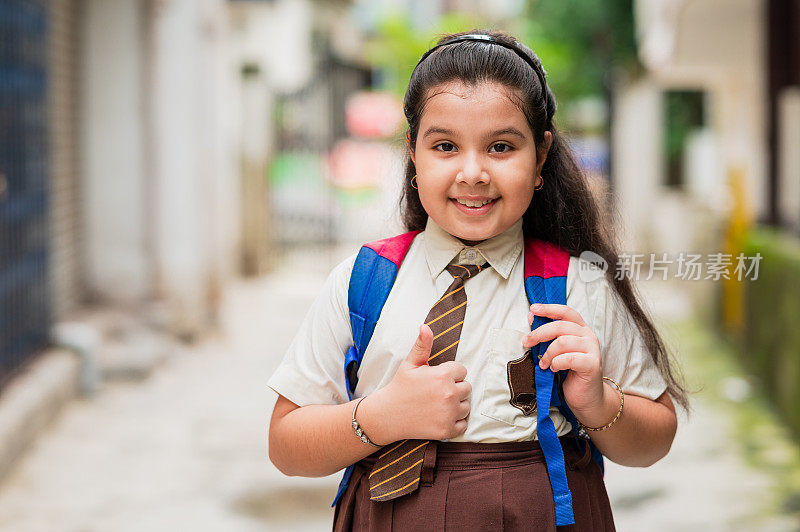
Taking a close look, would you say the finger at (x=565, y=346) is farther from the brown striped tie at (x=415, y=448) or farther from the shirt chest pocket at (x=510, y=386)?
the brown striped tie at (x=415, y=448)

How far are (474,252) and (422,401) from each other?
312 mm

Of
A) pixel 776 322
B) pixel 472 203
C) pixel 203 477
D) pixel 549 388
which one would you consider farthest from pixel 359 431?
pixel 776 322

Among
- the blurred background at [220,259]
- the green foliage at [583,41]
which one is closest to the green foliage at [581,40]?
the green foliage at [583,41]

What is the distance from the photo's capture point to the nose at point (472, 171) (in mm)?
1728

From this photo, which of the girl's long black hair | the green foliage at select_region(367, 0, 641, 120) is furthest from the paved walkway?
the green foliage at select_region(367, 0, 641, 120)

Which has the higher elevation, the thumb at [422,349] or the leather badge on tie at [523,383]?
the thumb at [422,349]

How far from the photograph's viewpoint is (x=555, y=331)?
5.66 feet

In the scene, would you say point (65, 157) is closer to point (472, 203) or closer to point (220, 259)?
point (220, 259)

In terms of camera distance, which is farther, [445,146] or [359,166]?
[359,166]

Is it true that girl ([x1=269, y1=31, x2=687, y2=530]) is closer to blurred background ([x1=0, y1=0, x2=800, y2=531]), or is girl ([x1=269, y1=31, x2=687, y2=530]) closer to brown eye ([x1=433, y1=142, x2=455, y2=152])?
brown eye ([x1=433, y1=142, x2=455, y2=152])

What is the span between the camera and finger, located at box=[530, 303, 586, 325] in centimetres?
175

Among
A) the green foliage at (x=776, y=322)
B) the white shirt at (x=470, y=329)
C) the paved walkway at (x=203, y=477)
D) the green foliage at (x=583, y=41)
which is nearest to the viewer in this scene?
the white shirt at (x=470, y=329)

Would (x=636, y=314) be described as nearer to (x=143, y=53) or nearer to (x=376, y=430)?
(x=376, y=430)

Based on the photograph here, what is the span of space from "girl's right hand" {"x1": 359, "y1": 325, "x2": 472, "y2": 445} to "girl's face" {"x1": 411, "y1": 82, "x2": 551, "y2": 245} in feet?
0.74
